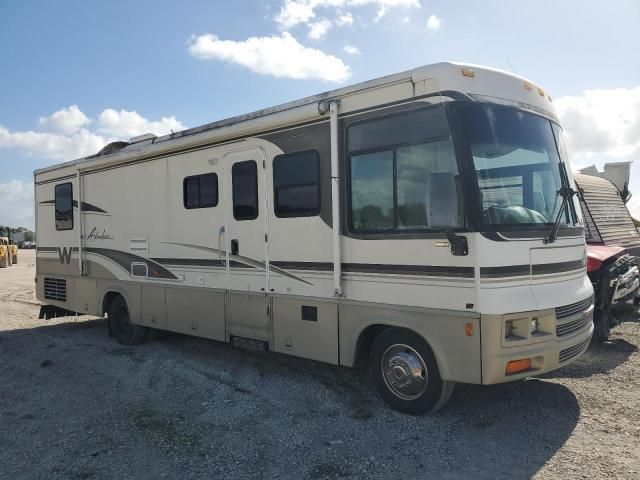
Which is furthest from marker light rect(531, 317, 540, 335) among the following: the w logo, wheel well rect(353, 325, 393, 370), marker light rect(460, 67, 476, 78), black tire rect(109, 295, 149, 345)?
the w logo

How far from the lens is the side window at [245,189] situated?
6266mm

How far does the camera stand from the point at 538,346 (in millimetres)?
4590

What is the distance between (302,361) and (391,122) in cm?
342

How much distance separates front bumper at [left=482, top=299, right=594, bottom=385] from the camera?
438cm

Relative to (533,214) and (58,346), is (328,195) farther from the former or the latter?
(58,346)

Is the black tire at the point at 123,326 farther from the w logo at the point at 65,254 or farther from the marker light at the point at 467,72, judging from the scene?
the marker light at the point at 467,72

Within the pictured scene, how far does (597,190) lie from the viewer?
9.53 metres

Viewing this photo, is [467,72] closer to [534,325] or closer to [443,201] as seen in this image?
[443,201]

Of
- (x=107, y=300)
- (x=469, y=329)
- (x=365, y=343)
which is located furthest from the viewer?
(x=107, y=300)

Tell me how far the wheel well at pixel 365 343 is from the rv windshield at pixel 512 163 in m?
1.55

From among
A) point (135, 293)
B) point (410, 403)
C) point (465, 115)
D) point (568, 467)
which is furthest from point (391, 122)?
point (135, 293)

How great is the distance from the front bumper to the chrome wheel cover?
0.64 m

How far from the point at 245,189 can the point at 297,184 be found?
2.86 ft

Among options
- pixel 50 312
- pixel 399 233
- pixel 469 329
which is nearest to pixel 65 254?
pixel 50 312
